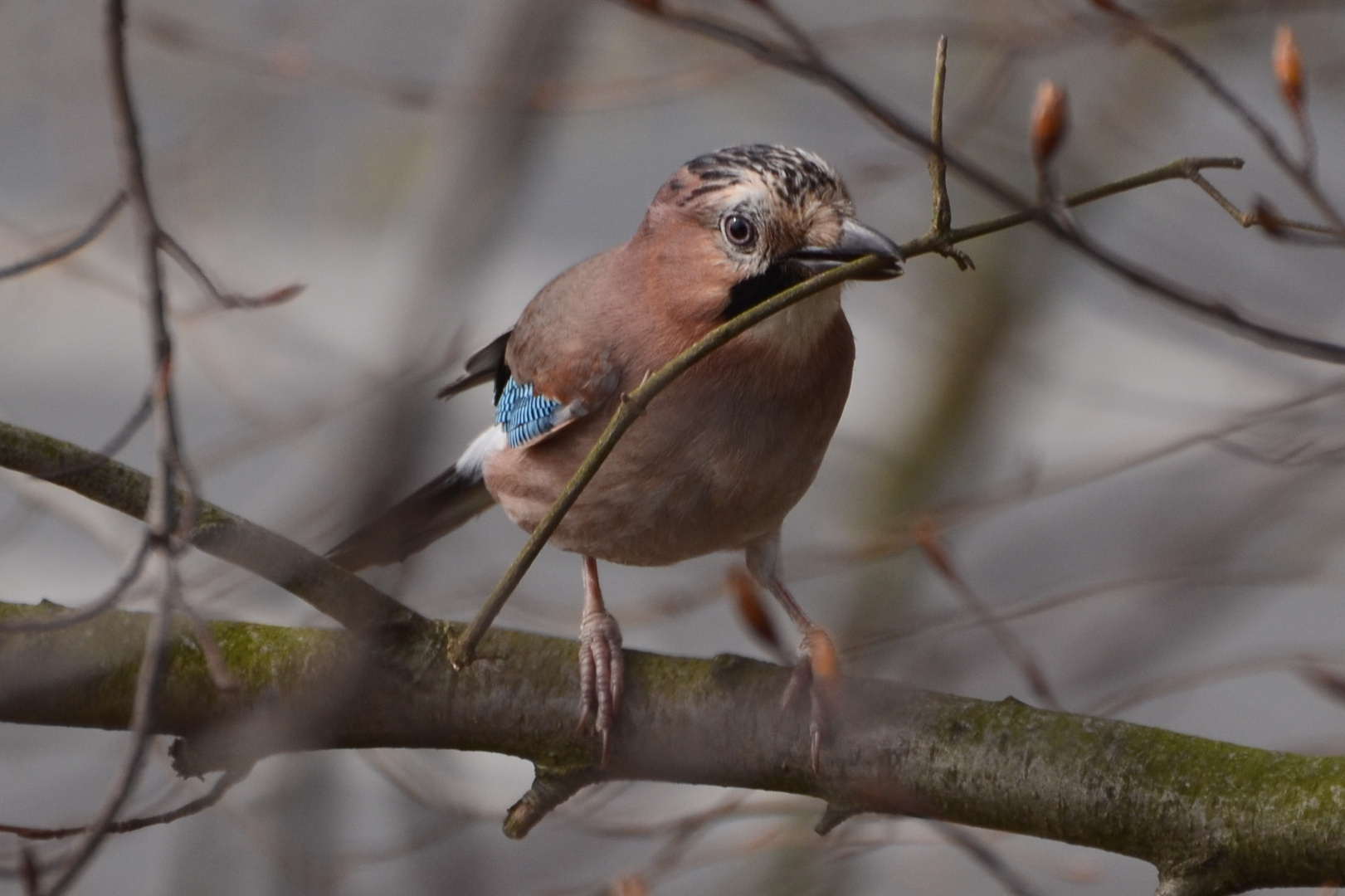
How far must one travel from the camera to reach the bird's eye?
9.57 feet

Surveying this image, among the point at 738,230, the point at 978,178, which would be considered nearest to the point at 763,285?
the point at 738,230

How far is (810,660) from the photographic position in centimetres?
273

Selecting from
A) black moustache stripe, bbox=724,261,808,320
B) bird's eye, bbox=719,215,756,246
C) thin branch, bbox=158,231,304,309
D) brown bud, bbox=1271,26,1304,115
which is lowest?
brown bud, bbox=1271,26,1304,115

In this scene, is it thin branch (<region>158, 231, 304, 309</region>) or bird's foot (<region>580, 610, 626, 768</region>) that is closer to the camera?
thin branch (<region>158, 231, 304, 309</region>)

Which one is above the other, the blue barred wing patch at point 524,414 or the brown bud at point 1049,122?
the blue barred wing patch at point 524,414

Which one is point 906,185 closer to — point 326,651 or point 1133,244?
point 1133,244

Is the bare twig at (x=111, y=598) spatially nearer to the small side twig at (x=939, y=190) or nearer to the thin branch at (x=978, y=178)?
the thin branch at (x=978, y=178)

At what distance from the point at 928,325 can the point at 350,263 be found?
213cm

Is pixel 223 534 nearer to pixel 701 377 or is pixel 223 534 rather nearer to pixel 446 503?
pixel 701 377

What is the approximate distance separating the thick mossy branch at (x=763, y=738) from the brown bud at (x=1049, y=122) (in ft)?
3.18

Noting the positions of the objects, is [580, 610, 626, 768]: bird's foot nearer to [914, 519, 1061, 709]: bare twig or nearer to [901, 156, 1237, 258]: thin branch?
[914, 519, 1061, 709]: bare twig

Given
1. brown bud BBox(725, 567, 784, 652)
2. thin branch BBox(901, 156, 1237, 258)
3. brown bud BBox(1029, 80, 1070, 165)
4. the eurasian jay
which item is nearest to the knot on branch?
the eurasian jay

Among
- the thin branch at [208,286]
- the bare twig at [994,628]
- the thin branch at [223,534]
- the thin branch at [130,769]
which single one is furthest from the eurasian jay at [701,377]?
the thin branch at [130,769]

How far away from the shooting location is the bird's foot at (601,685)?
261 cm
